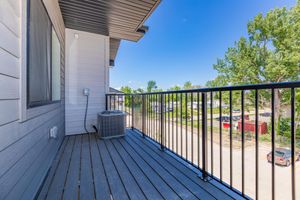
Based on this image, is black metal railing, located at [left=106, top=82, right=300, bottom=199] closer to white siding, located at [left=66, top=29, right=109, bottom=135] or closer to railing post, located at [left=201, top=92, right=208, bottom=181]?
railing post, located at [left=201, top=92, right=208, bottom=181]

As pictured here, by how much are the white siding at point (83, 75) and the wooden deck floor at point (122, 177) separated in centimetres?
112

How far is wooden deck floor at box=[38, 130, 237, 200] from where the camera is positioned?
130 cm

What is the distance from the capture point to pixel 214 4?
1596cm

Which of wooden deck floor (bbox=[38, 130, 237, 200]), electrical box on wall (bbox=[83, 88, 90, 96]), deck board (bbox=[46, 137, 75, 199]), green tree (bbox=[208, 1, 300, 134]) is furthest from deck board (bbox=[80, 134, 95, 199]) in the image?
green tree (bbox=[208, 1, 300, 134])

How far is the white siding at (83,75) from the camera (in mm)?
3336

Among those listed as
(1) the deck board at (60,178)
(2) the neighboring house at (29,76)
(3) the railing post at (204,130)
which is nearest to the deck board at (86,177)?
(1) the deck board at (60,178)

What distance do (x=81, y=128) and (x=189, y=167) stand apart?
2.59 meters

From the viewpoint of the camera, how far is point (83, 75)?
348 centimetres

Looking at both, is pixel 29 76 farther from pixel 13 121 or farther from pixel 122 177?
pixel 122 177

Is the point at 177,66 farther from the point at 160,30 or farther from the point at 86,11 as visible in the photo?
the point at 86,11

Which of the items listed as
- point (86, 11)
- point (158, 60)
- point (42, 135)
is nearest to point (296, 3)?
point (86, 11)

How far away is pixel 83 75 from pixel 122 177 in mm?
2610

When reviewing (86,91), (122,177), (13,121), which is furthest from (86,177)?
(86,91)

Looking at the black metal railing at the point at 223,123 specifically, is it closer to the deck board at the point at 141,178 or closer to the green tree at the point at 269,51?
the deck board at the point at 141,178
